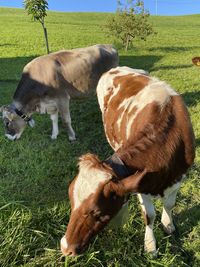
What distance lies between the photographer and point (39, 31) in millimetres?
32625

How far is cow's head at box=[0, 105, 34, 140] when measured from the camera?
8727mm

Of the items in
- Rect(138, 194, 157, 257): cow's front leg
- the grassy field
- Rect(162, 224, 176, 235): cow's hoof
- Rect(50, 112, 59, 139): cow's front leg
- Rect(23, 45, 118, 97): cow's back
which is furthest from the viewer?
Rect(50, 112, 59, 139): cow's front leg

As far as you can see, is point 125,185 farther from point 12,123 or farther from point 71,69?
point 71,69

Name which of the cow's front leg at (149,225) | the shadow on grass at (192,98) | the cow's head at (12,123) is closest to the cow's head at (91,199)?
the cow's front leg at (149,225)

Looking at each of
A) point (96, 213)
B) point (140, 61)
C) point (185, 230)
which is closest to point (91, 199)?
point (96, 213)

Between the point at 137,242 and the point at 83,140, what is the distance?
3947 millimetres

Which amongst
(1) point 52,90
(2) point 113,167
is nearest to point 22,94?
(1) point 52,90

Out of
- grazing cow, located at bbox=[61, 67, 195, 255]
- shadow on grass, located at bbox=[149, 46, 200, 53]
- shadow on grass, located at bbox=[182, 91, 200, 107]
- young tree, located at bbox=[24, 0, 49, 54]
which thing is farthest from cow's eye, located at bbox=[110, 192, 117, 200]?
shadow on grass, located at bbox=[149, 46, 200, 53]

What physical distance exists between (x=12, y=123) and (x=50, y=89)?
1096 mm

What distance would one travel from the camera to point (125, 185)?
361 cm

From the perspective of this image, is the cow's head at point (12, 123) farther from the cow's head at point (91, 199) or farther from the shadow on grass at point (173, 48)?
the shadow on grass at point (173, 48)

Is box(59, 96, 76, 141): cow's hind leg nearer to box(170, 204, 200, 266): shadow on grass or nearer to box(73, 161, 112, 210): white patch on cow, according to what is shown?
box(170, 204, 200, 266): shadow on grass

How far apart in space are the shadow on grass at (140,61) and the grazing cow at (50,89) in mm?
8984

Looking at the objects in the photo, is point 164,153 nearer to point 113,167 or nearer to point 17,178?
point 113,167
